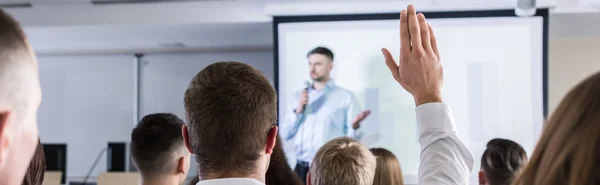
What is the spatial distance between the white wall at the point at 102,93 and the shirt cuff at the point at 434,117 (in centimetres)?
706

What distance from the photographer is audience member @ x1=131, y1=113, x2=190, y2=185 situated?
2.44m

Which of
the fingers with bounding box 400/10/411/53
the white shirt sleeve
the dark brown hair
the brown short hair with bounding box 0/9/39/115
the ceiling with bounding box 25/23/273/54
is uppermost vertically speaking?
the ceiling with bounding box 25/23/273/54

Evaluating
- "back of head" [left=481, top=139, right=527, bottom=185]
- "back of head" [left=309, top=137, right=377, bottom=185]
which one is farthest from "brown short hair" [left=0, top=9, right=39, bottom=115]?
"back of head" [left=481, top=139, right=527, bottom=185]

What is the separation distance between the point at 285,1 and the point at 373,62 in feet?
3.14

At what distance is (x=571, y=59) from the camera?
24.3 feet

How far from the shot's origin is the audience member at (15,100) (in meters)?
0.66

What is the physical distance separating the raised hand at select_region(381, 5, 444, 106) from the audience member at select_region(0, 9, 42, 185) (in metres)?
0.62

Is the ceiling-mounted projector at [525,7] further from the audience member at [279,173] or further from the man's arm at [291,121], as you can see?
the audience member at [279,173]

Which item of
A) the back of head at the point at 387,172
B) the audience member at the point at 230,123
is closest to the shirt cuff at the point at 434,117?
the audience member at the point at 230,123

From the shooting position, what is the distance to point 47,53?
865 centimetres

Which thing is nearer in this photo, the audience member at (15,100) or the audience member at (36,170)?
the audience member at (15,100)

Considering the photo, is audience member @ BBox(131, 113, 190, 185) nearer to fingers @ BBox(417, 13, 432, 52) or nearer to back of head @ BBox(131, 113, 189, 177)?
back of head @ BBox(131, 113, 189, 177)

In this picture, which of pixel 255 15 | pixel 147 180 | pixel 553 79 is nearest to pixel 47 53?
pixel 255 15

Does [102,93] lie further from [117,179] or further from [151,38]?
[117,179]
